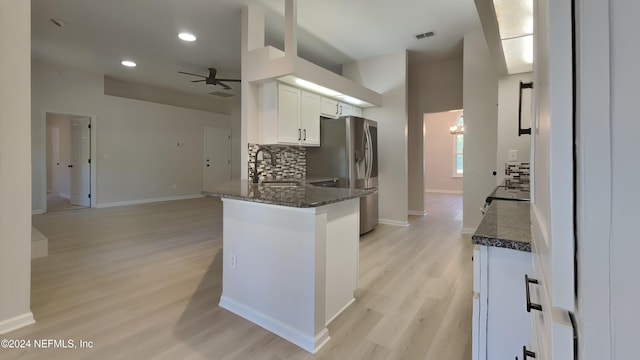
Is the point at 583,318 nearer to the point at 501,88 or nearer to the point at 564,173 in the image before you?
the point at 564,173

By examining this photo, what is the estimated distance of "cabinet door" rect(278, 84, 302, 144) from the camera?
3.51m

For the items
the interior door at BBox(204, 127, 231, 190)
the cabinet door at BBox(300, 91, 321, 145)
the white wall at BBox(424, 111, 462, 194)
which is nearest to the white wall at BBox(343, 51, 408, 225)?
the cabinet door at BBox(300, 91, 321, 145)

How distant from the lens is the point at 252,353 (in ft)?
5.56

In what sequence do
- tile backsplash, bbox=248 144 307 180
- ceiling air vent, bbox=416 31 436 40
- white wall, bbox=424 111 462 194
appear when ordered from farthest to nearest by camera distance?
white wall, bbox=424 111 462 194 < ceiling air vent, bbox=416 31 436 40 < tile backsplash, bbox=248 144 307 180

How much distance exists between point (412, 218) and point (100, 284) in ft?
16.1

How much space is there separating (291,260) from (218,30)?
3665 mm

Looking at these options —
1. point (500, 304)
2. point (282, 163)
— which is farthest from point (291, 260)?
point (282, 163)

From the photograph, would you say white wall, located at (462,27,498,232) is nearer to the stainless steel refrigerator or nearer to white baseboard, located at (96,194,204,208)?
the stainless steel refrigerator

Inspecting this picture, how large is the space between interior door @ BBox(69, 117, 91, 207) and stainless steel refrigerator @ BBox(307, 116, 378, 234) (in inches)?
208

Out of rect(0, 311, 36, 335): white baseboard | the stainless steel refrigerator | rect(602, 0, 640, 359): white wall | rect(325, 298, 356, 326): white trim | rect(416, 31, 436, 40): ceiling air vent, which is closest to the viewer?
rect(602, 0, 640, 359): white wall

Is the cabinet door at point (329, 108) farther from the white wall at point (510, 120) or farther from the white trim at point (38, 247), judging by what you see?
the white trim at point (38, 247)

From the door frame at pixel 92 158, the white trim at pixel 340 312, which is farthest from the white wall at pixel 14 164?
the door frame at pixel 92 158

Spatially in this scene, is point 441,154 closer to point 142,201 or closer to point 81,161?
point 142,201

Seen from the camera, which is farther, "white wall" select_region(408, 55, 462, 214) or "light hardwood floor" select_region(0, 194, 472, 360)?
"white wall" select_region(408, 55, 462, 214)
